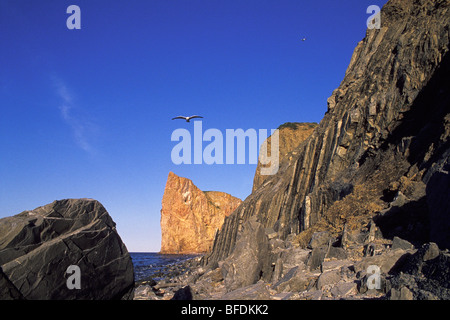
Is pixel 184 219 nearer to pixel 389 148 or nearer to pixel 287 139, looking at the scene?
pixel 287 139

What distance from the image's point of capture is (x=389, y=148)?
55.1 feet

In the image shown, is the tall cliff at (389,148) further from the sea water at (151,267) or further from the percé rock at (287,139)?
the percé rock at (287,139)

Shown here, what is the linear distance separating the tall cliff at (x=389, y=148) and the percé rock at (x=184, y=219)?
10230 centimetres

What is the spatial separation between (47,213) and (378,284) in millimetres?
9836

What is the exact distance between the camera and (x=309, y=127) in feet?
217

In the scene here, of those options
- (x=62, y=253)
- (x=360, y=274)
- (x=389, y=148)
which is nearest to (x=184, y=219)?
(x=389, y=148)

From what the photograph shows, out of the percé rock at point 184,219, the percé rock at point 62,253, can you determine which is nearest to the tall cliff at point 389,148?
the percé rock at point 62,253

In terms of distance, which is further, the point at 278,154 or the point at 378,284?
the point at 278,154

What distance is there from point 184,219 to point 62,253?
12046cm

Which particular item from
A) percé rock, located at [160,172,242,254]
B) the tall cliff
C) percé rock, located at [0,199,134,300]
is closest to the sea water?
the tall cliff

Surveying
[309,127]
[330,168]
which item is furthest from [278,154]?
[330,168]
